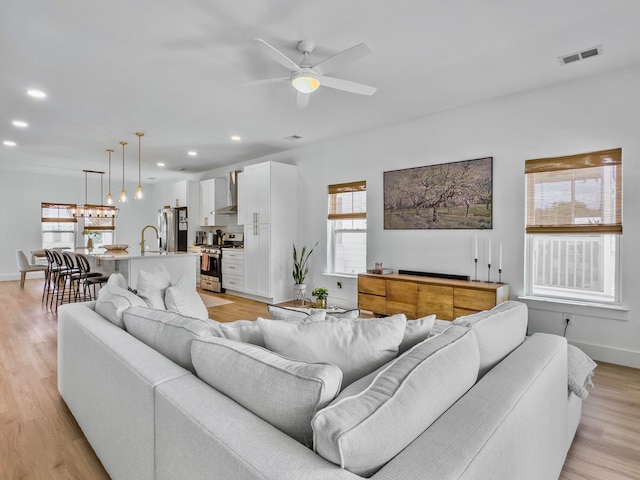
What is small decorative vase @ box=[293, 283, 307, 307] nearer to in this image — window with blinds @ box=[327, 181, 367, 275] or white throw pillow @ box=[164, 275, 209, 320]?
window with blinds @ box=[327, 181, 367, 275]

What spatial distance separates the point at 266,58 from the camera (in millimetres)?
2984

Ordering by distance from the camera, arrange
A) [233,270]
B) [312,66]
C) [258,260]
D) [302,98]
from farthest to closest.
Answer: [233,270] < [258,260] < [302,98] < [312,66]

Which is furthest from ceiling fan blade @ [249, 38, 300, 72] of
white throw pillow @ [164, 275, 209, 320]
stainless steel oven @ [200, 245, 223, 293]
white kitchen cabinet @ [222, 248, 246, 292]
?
stainless steel oven @ [200, 245, 223, 293]

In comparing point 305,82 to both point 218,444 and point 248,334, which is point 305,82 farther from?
point 218,444

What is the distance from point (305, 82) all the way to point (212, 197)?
5425 mm

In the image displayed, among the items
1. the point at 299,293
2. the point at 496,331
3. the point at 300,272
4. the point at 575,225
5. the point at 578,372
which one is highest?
the point at 575,225

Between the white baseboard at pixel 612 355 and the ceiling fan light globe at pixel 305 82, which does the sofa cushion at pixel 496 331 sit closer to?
the ceiling fan light globe at pixel 305 82

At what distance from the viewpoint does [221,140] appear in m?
5.67

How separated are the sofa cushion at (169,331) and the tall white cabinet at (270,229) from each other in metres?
4.15

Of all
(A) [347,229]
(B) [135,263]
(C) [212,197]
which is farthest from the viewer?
(C) [212,197]

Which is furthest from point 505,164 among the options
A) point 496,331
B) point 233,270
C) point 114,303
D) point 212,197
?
point 212,197

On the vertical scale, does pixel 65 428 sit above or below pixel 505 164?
below

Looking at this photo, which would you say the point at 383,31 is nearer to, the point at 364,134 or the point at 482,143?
the point at 482,143

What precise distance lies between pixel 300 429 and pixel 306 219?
533 cm
